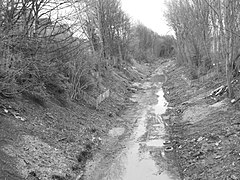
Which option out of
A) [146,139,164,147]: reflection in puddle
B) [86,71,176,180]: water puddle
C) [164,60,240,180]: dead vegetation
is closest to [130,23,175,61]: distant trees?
[86,71,176,180]: water puddle

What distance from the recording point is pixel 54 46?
9.45 metres

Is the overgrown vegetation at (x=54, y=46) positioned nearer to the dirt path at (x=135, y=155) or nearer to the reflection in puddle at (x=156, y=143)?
the dirt path at (x=135, y=155)

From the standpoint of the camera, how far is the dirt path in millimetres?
8602

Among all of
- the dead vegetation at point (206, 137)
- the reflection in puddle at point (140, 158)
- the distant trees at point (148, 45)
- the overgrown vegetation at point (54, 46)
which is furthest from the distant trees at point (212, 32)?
the distant trees at point (148, 45)

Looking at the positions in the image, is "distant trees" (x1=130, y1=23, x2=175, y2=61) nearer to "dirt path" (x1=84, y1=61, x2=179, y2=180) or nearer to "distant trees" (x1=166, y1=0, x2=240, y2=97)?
"distant trees" (x1=166, y1=0, x2=240, y2=97)

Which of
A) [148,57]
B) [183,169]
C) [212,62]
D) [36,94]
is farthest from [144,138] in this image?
[148,57]

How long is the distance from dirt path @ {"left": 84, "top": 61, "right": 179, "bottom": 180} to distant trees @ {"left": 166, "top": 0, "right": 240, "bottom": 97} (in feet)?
14.5

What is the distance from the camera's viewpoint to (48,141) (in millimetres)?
9531

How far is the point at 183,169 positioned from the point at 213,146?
1321 millimetres

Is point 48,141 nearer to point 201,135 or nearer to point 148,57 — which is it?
point 201,135

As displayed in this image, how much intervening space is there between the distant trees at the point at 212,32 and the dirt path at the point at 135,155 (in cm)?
441

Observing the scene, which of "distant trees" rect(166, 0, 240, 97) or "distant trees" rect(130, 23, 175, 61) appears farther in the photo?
"distant trees" rect(130, 23, 175, 61)

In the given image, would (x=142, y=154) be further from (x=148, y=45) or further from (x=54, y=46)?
(x=148, y=45)

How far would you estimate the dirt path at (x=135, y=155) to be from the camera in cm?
860
